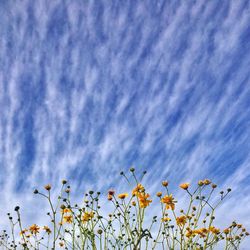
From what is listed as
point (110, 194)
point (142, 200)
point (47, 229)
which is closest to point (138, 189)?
point (142, 200)

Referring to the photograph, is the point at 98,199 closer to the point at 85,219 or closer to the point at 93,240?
the point at 85,219

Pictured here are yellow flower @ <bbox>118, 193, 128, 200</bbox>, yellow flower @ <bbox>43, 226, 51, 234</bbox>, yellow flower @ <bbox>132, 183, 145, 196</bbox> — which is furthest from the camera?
yellow flower @ <bbox>43, 226, 51, 234</bbox>

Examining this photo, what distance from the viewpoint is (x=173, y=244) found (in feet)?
15.9

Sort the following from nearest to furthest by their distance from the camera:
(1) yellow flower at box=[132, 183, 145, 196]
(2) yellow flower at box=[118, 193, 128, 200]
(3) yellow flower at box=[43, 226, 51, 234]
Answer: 1. (1) yellow flower at box=[132, 183, 145, 196]
2. (2) yellow flower at box=[118, 193, 128, 200]
3. (3) yellow flower at box=[43, 226, 51, 234]

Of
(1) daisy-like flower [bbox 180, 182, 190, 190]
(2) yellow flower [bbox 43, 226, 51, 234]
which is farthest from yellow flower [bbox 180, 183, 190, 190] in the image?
(2) yellow flower [bbox 43, 226, 51, 234]

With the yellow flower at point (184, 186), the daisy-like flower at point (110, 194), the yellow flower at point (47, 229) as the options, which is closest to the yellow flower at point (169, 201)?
the yellow flower at point (184, 186)

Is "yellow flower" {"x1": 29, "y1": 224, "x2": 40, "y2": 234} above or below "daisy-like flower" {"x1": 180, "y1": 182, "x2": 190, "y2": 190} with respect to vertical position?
above

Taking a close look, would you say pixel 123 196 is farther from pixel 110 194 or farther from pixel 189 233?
pixel 189 233

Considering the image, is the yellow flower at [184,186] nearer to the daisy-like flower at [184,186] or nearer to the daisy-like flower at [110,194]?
the daisy-like flower at [184,186]

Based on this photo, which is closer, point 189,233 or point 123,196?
point 189,233

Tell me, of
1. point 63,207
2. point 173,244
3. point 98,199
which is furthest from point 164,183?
point 63,207

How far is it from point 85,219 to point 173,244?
1.66 meters

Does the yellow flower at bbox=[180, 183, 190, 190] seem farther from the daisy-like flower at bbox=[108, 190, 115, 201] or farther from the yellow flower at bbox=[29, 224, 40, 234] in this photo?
the yellow flower at bbox=[29, 224, 40, 234]

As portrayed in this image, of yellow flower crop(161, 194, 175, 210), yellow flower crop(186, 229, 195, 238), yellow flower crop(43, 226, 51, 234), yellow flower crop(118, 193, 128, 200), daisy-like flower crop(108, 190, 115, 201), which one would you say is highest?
yellow flower crop(43, 226, 51, 234)
